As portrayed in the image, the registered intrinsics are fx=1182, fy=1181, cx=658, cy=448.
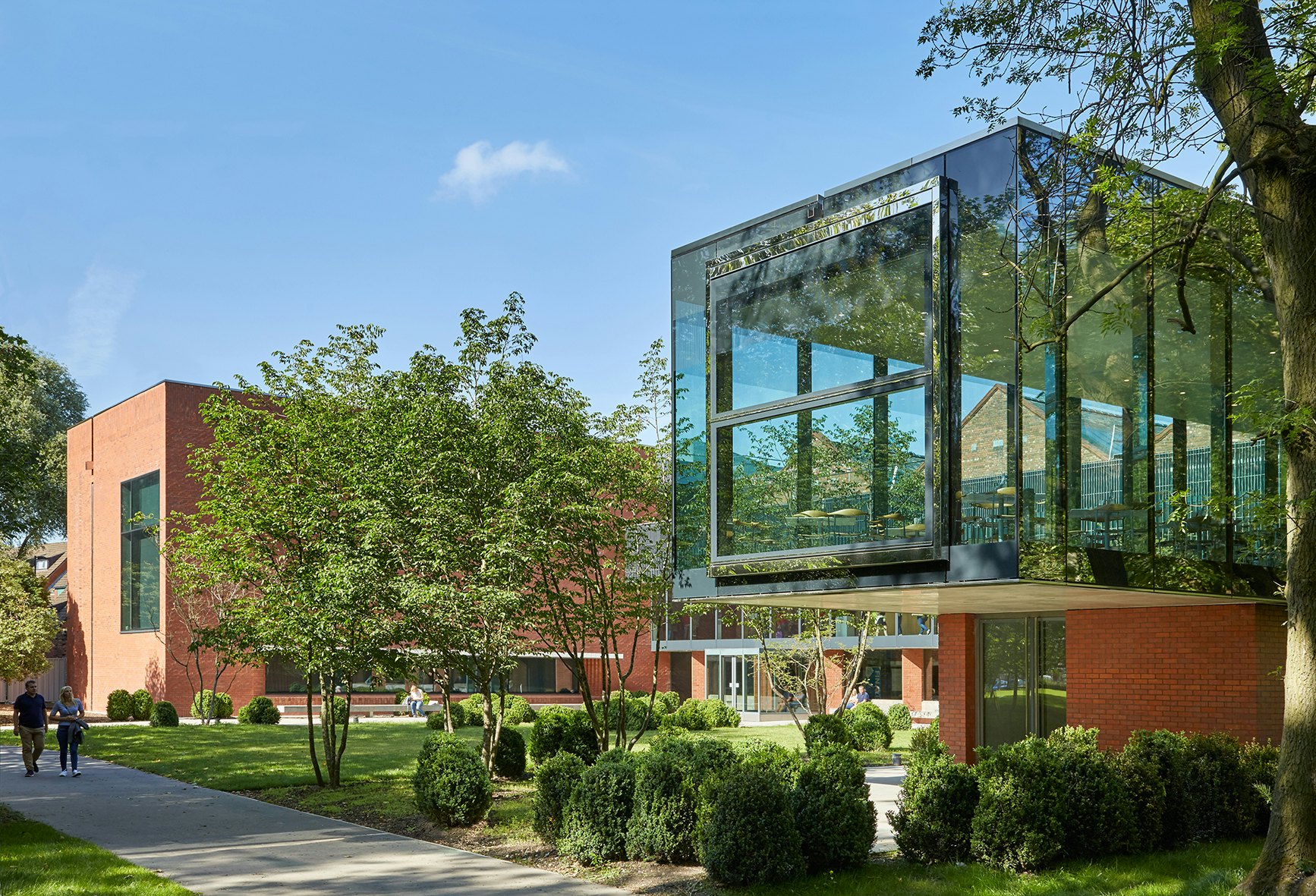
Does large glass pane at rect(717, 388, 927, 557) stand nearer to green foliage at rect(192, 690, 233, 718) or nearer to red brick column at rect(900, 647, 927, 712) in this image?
green foliage at rect(192, 690, 233, 718)

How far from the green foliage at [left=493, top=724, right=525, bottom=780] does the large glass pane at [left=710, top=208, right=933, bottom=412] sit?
6.95 metres

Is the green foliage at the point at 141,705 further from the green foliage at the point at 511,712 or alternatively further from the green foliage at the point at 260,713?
the green foliage at the point at 511,712

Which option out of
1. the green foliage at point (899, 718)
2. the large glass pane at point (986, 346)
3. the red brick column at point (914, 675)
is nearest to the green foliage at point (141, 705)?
the green foliage at point (899, 718)

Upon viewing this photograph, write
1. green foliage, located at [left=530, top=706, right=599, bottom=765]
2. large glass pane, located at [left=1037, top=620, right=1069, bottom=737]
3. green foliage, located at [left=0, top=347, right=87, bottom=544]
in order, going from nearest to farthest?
large glass pane, located at [left=1037, top=620, right=1069, bottom=737]
green foliage, located at [left=530, top=706, right=599, bottom=765]
green foliage, located at [left=0, top=347, right=87, bottom=544]

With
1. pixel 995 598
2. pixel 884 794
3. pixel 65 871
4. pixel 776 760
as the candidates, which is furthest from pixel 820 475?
pixel 65 871

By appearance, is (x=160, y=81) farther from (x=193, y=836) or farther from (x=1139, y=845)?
(x=1139, y=845)

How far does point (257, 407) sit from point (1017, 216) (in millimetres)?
12916

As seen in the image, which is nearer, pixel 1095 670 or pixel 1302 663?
pixel 1302 663

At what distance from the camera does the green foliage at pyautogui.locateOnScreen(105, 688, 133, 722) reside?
36.3 m

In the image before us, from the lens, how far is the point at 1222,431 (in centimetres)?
1500

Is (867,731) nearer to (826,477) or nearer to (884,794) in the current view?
(884,794)

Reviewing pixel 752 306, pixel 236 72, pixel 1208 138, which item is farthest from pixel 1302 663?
pixel 236 72

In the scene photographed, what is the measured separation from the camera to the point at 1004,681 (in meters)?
19.7

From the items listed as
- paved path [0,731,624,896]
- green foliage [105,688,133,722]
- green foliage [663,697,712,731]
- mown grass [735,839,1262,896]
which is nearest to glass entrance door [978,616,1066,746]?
mown grass [735,839,1262,896]
